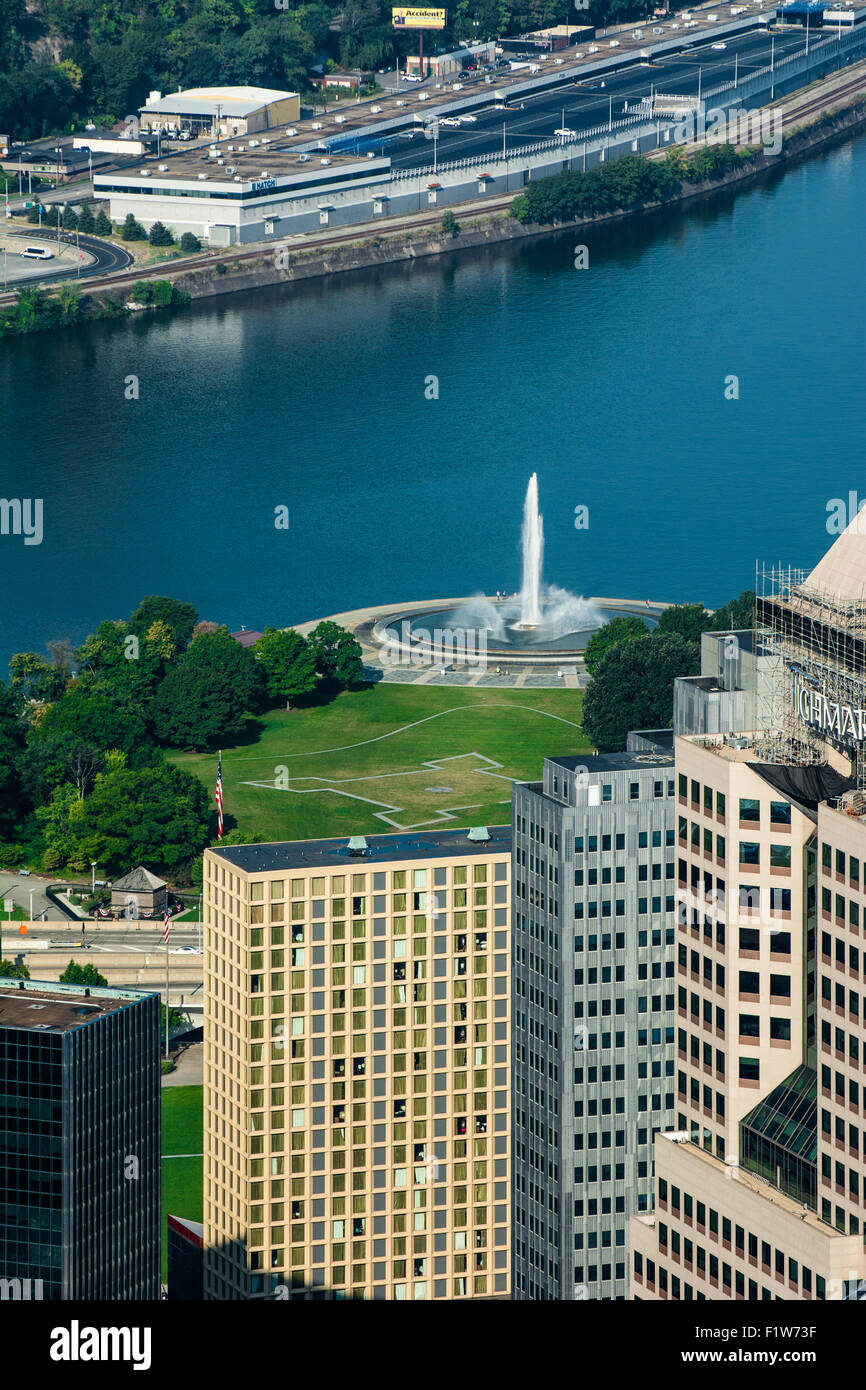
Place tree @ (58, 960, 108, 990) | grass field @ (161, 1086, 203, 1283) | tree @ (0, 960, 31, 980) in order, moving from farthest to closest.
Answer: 1. tree @ (58, 960, 108, 990)
2. tree @ (0, 960, 31, 980)
3. grass field @ (161, 1086, 203, 1283)

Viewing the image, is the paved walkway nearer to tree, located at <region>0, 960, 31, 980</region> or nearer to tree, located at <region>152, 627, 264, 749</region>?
tree, located at <region>0, 960, 31, 980</region>

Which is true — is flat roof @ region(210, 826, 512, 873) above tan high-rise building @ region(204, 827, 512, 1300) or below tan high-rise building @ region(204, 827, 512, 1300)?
above

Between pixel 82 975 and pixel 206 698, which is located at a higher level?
pixel 206 698

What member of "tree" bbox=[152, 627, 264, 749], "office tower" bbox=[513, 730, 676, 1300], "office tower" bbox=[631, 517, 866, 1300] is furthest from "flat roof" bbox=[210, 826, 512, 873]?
"tree" bbox=[152, 627, 264, 749]

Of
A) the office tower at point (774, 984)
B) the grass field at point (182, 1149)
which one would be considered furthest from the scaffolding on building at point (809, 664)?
the grass field at point (182, 1149)

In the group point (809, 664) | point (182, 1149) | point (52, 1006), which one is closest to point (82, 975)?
point (182, 1149)

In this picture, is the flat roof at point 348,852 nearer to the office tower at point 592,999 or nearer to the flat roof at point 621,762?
the office tower at point 592,999

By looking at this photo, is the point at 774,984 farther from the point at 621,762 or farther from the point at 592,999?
the point at 592,999

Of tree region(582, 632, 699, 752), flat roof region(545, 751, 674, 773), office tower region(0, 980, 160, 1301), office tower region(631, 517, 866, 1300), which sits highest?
office tower region(631, 517, 866, 1300)
